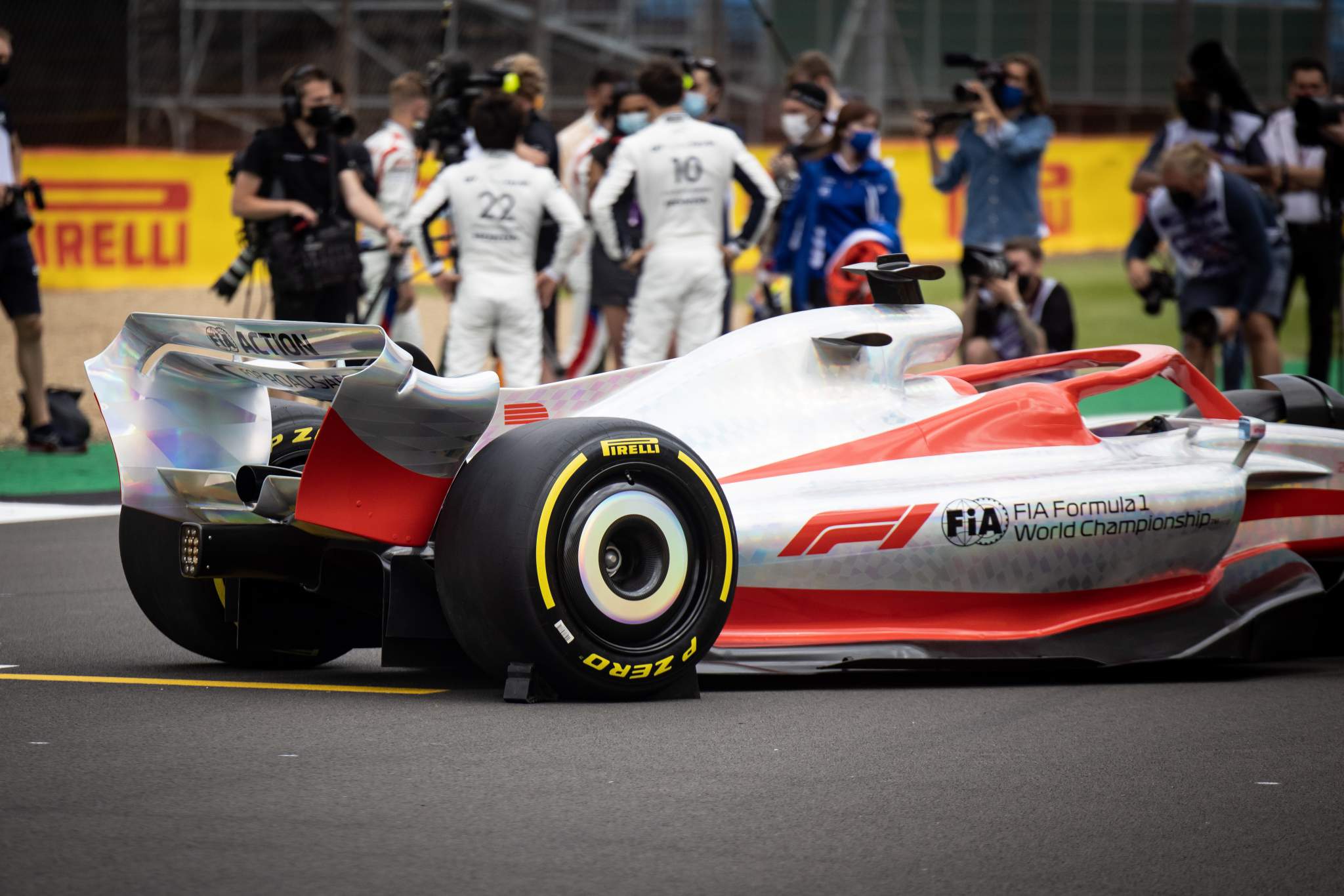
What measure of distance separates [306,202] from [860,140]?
317cm

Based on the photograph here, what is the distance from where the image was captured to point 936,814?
383 centimetres

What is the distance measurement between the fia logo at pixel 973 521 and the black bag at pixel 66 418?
774 cm

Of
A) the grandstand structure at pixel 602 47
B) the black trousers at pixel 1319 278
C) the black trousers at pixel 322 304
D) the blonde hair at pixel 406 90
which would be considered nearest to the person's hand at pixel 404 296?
the black trousers at pixel 322 304

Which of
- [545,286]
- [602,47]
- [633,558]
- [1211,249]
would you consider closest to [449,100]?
[545,286]

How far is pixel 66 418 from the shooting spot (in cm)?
1198

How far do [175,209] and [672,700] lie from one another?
52.4ft

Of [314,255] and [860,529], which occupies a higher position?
[314,255]

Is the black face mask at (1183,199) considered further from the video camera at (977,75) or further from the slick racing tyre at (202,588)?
the slick racing tyre at (202,588)

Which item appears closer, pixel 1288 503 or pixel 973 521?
pixel 973 521

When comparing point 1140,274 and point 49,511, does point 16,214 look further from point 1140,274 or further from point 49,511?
point 1140,274

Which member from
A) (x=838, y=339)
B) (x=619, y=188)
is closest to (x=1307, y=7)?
(x=619, y=188)

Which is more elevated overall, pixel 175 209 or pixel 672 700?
pixel 175 209

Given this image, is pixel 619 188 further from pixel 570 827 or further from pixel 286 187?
pixel 570 827

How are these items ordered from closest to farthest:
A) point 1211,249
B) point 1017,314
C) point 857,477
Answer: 1. point 857,477
2. point 1017,314
3. point 1211,249
